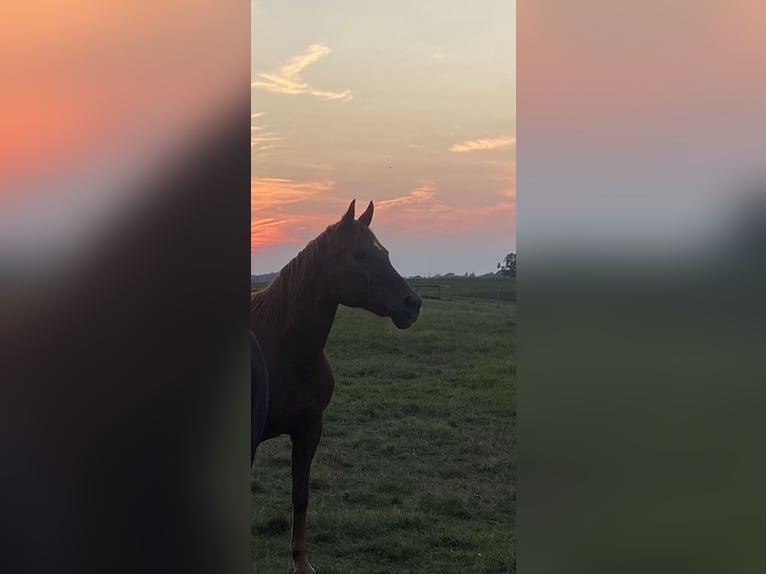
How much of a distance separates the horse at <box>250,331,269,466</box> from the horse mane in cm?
23

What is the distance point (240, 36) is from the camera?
1750mm

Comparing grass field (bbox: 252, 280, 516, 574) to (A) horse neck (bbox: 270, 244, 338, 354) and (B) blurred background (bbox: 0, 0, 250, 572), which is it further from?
(B) blurred background (bbox: 0, 0, 250, 572)

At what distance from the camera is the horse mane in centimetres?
236

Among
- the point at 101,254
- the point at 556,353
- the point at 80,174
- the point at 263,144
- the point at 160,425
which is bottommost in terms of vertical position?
the point at 160,425

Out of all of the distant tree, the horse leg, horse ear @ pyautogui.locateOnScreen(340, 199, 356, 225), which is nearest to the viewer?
horse ear @ pyautogui.locateOnScreen(340, 199, 356, 225)

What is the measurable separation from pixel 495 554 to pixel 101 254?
191cm

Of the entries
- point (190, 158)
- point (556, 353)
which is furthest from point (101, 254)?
point (556, 353)

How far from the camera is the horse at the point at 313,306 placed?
2.34m

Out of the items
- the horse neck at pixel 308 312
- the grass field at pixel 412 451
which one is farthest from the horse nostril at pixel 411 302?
the grass field at pixel 412 451

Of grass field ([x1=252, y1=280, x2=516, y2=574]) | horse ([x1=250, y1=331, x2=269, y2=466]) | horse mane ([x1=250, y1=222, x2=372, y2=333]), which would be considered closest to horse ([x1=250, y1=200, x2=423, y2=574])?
horse mane ([x1=250, y1=222, x2=372, y2=333])

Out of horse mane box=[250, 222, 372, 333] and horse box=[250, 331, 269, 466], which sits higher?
horse mane box=[250, 222, 372, 333]

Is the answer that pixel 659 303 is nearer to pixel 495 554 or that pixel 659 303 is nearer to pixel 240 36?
pixel 240 36

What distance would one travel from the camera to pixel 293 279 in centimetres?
241

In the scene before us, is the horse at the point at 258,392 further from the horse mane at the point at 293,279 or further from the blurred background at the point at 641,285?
the blurred background at the point at 641,285
